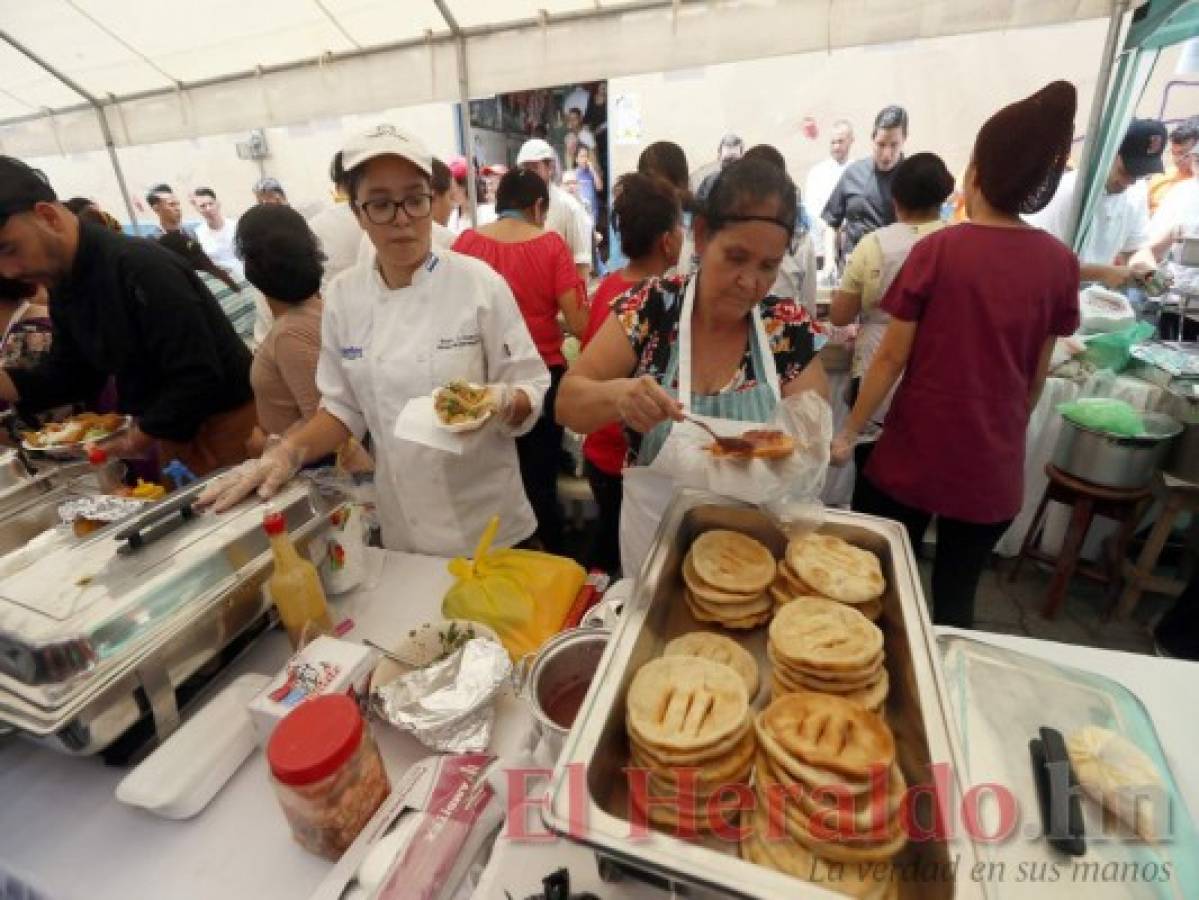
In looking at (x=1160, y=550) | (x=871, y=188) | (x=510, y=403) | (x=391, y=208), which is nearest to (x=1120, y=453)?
(x=1160, y=550)

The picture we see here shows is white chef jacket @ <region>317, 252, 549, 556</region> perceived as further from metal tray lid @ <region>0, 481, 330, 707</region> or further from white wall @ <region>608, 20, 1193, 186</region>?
white wall @ <region>608, 20, 1193, 186</region>

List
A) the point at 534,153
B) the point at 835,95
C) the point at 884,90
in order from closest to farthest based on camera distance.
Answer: the point at 534,153, the point at 884,90, the point at 835,95

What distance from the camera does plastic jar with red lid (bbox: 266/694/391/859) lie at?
3.22ft

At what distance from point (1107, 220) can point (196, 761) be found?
6393mm

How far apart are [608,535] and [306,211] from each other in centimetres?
537

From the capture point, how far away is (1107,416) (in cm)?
299

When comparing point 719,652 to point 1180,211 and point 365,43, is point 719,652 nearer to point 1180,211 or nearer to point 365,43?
point 365,43

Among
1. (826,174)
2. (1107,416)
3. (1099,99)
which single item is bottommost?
(1107,416)

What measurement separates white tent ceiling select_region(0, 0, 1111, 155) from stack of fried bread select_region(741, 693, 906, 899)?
4573 millimetres

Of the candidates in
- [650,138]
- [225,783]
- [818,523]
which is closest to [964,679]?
[818,523]

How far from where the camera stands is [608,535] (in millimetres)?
3125

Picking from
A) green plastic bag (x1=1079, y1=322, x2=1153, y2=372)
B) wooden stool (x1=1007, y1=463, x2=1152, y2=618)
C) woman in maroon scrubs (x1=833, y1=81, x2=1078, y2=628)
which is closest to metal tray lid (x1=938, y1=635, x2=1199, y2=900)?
woman in maroon scrubs (x1=833, y1=81, x2=1078, y2=628)

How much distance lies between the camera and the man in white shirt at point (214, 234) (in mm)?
7105

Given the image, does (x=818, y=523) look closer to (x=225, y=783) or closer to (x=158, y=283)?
(x=225, y=783)
